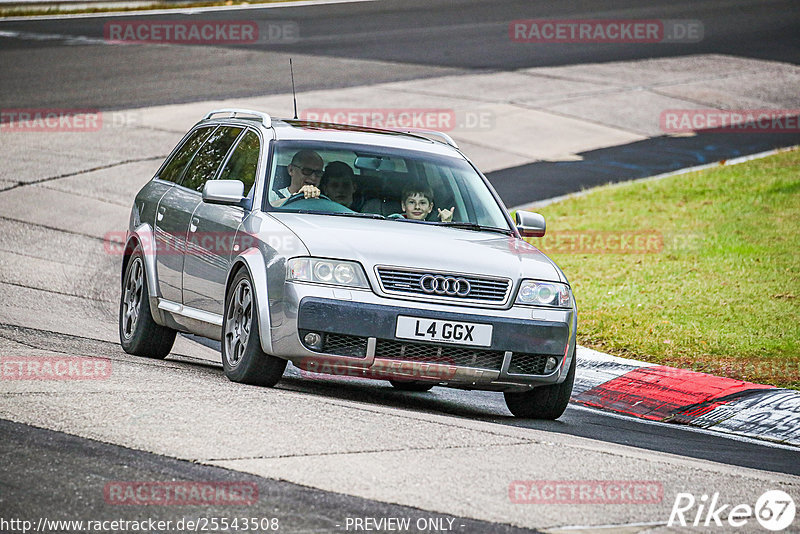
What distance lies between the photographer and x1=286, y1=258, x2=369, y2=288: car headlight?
733 centimetres

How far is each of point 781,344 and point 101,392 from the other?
597cm

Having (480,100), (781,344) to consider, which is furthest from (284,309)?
(480,100)

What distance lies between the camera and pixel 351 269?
7.35 meters

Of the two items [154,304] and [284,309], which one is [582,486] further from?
[154,304]

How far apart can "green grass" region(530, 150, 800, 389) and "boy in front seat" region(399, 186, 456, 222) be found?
2652 millimetres

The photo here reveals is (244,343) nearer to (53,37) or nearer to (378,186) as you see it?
(378,186)

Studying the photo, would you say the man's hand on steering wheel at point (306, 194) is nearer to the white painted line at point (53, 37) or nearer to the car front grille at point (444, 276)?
the car front grille at point (444, 276)

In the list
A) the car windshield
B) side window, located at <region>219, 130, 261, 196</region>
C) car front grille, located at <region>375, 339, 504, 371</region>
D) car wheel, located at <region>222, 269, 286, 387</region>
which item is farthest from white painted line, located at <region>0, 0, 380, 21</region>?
car front grille, located at <region>375, 339, 504, 371</region>

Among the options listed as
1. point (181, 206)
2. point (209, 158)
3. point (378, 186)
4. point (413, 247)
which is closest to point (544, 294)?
point (413, 247)

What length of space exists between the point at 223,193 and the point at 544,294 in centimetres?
209

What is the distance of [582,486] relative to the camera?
5797mm

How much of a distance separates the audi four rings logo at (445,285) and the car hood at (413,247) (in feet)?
0.18

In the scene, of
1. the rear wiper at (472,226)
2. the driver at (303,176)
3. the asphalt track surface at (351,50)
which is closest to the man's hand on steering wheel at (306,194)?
the driver at (303,176)

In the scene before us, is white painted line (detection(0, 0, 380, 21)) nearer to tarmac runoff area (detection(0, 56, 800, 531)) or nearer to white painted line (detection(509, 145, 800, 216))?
tarmac runoff area (detection(0, 56, 800, 531))
